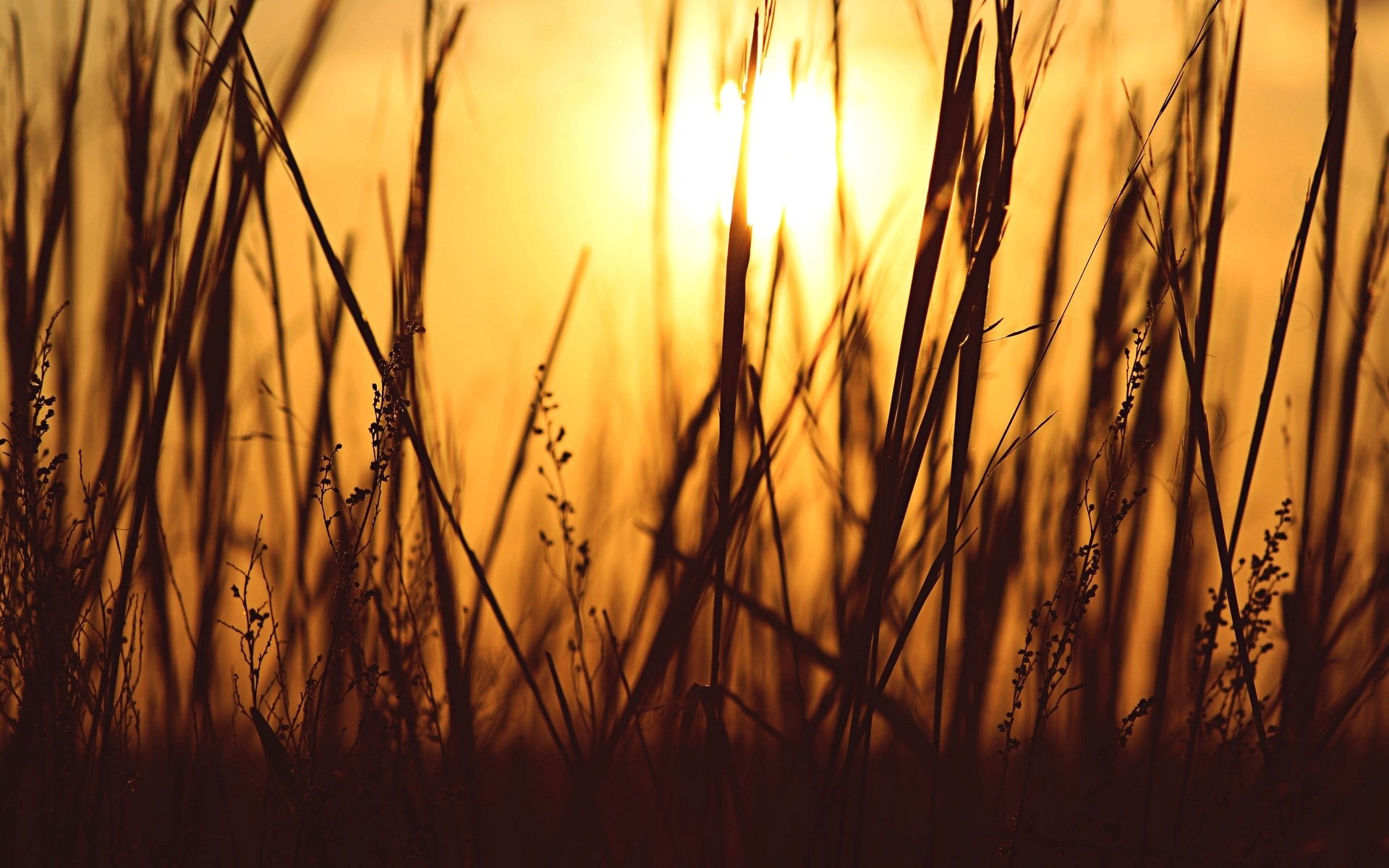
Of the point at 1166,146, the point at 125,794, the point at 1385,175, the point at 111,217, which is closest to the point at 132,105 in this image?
the point at 111,217

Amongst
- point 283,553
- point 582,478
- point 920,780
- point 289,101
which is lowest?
point 920,780

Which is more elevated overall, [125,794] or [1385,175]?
[1385,175]

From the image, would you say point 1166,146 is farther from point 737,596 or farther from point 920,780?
point 920,780

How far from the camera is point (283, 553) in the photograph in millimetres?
1181

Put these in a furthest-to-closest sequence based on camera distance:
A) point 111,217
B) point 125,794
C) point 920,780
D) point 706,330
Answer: point 920,780 → point 706,330 → point 111,217 → point 125,794

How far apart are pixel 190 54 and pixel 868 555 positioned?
2.23ft

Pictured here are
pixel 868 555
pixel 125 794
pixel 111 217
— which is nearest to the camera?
pixel 125 794

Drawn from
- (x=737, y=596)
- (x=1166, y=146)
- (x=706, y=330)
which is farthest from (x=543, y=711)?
(x=1166, y=146)

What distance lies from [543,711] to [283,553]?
1.81ft

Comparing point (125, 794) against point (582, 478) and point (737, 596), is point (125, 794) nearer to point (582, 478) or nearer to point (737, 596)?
point (737, 596)

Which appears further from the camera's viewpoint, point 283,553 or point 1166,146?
point 283,553

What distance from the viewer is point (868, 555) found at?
0.88 metres

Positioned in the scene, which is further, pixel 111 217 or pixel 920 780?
pixel 920 780

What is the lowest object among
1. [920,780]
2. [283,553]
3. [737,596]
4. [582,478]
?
[920,780]
